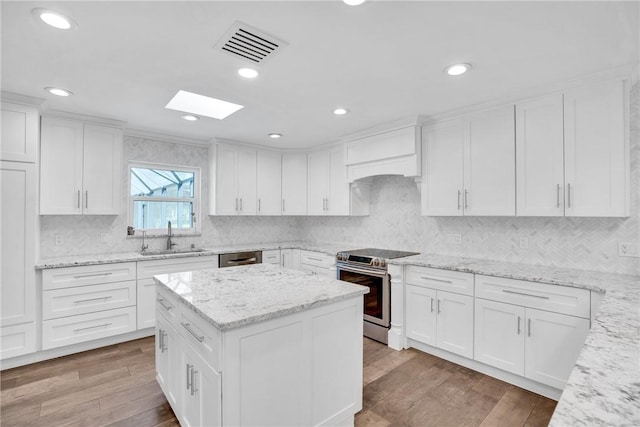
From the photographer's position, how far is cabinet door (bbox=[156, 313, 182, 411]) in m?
2.00

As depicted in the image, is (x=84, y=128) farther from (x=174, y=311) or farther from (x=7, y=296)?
(x=174, y=311)

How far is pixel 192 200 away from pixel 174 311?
2803 mm

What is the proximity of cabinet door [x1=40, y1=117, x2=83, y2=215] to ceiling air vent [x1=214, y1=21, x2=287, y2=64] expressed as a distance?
238cm

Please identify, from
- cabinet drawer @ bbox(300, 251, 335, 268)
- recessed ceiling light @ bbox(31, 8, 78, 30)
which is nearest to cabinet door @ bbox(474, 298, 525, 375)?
cabinet drawer @ bbox(300, 251, 335, 268)

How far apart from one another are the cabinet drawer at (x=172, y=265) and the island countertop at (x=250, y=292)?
143cm

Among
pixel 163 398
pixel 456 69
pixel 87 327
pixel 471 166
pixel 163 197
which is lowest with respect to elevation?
pixel 163 398

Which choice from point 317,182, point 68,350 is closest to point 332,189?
point 317,182

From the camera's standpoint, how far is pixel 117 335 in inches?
133

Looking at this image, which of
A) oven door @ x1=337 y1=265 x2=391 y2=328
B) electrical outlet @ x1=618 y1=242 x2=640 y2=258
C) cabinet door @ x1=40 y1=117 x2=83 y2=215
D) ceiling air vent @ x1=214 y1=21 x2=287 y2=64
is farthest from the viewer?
oven door @ x1=337 y1=265 x2=391 y2=328

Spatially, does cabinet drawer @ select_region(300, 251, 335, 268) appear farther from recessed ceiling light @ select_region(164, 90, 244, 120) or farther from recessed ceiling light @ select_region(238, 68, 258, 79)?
recessed ceiling light @ select_region(238, 68, 258, 79)

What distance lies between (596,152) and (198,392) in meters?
3.17

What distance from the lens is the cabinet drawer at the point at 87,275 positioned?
303cm

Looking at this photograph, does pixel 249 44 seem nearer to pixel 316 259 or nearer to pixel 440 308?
pixel 440 308

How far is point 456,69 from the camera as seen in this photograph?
7.35 ft
